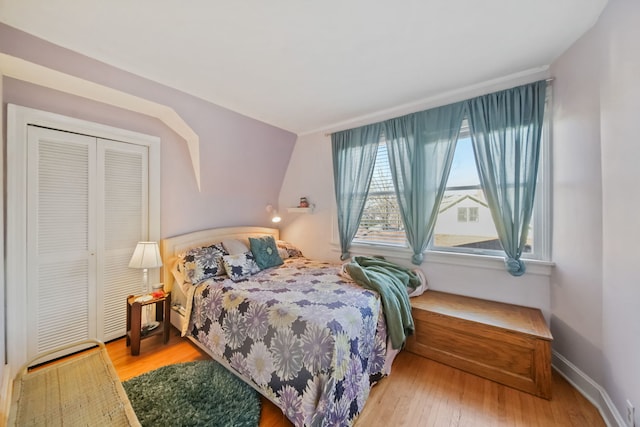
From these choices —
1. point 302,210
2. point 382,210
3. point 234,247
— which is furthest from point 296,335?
point 302,210

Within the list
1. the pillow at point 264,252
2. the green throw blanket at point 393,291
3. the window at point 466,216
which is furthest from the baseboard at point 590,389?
the pillow at point 264,252

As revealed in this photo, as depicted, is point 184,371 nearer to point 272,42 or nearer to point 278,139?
point 272,42

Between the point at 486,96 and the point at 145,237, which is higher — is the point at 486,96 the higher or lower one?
the higher one

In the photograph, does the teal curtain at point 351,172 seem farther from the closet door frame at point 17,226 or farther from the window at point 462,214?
the closet door frame at point 17,226

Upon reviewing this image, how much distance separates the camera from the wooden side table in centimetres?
212

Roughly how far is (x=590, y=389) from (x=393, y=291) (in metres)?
1.38

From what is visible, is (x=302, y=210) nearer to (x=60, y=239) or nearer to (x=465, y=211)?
(x=465, y=211)

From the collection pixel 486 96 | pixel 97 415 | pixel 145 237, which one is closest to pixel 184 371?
pixel 97 415

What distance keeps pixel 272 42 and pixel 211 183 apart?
1.91m

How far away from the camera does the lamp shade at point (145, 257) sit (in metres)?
2.22

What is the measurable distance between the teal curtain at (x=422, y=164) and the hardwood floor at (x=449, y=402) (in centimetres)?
104

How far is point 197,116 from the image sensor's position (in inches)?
97.1

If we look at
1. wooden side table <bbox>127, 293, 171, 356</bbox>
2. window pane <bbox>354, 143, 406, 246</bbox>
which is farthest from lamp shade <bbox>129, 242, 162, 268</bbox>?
window pane <bbox>354, 143, 406, 246</bbox>

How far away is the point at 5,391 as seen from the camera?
1.54 metres
